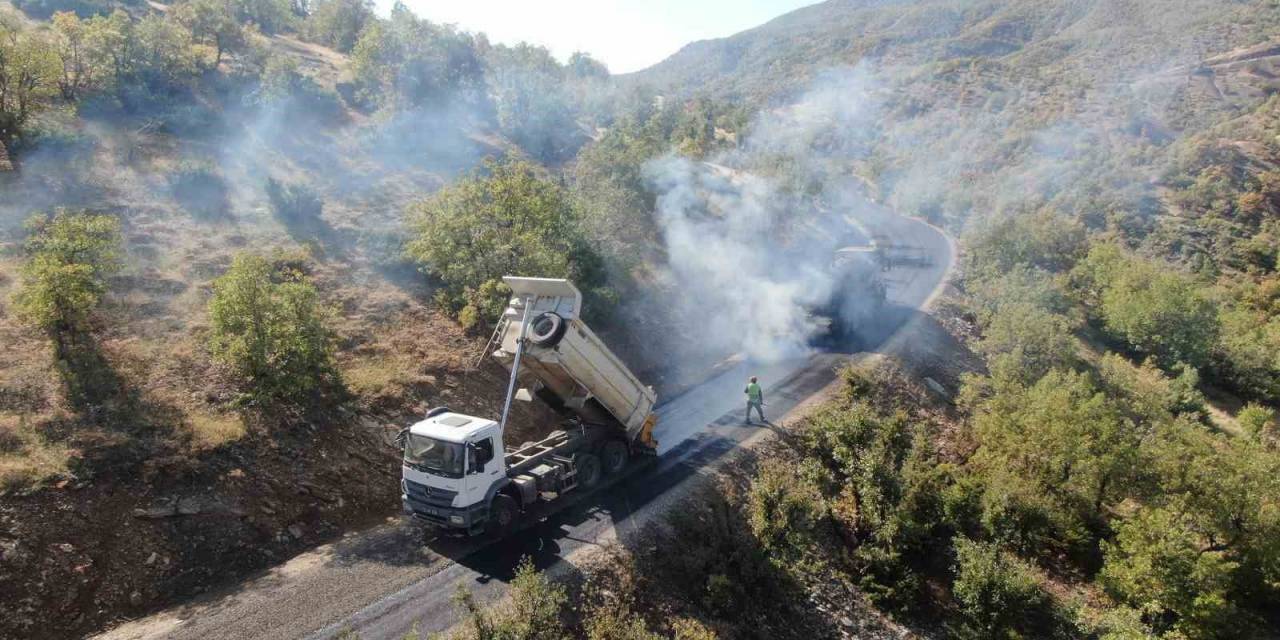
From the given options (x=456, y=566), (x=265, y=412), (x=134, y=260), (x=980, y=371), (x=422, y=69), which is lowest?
(x=980, y=371)

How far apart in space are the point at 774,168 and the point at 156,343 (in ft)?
141

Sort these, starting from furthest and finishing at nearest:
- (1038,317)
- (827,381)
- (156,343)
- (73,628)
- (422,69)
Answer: (422,69) < (1038,317) < (827,381) < (156,343) < (73,628)

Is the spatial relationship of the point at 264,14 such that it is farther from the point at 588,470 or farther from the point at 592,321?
the point at 588,470

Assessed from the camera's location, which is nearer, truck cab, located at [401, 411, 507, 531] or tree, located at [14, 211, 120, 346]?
truck cab, located at [401, 411, 507, 531]

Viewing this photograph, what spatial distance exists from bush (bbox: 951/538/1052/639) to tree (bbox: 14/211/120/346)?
815 inches

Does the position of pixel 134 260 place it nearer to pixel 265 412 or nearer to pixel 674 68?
pixel 265 412

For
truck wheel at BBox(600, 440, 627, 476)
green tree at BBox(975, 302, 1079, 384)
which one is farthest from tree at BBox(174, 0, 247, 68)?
green tree at BBox(975, 302, 1079, 384)

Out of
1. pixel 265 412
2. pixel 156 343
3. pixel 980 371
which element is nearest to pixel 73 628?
pixel 265 412

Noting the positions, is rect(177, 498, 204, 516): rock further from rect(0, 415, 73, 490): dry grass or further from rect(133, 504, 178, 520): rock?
rect(0, 415, 73, 490): dry grass

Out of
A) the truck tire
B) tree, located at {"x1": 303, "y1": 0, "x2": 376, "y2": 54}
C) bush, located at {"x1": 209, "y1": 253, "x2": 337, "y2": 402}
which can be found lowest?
the truck tire

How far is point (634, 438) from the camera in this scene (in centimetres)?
1599

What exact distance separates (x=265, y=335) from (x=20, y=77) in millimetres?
19655

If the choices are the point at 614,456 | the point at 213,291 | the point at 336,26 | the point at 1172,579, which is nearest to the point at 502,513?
the point at 614,456

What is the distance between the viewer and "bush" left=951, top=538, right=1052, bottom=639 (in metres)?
12.2
